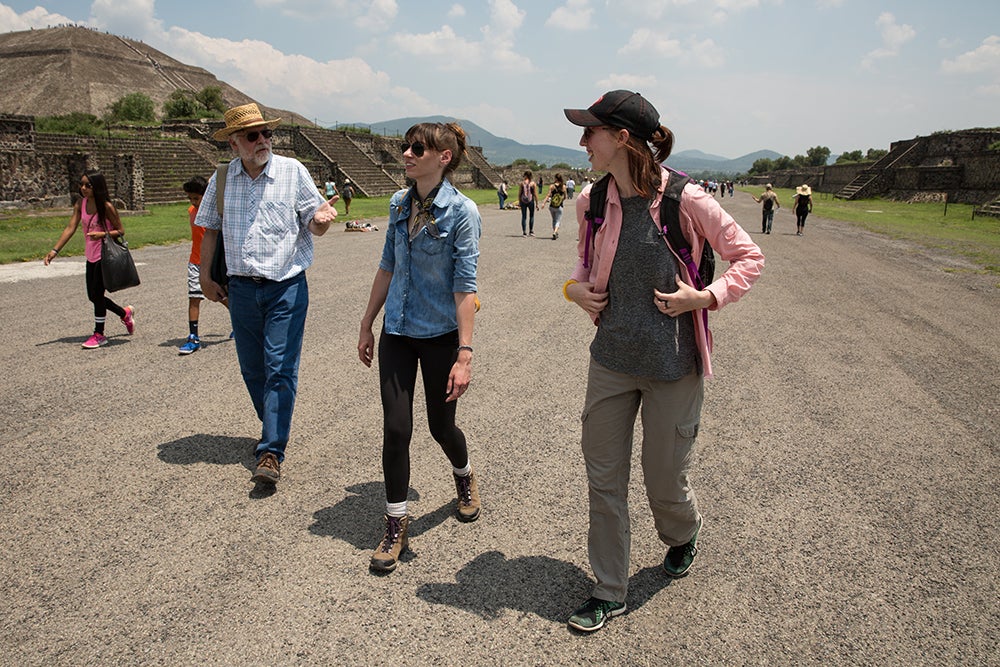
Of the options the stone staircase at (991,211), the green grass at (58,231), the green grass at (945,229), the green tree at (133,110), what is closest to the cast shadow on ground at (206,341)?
the green grass at (58,231)

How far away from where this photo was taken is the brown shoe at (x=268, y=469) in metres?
3.76

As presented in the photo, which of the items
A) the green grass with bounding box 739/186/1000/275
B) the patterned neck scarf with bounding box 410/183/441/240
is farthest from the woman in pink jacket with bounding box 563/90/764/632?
the green grass with bounding box 739/186/1000/275

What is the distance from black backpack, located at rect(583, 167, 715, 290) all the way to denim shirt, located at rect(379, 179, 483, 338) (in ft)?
2.24

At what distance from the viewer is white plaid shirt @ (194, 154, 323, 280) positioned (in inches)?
156

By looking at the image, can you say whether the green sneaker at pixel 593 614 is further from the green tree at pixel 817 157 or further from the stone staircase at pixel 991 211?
the green tree at pixel 817 157

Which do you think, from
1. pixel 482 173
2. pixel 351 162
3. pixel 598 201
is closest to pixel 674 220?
pixel 598 201

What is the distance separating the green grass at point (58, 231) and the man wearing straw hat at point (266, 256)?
11095mm

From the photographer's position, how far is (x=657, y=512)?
290 cm

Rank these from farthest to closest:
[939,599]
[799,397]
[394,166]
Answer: [394,166]
[799,397]
[939,599]

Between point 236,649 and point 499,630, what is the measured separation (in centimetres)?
103

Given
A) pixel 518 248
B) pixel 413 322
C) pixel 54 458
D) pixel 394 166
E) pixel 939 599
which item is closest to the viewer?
pixel 939 599

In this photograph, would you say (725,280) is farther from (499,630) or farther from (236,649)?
(236,649)

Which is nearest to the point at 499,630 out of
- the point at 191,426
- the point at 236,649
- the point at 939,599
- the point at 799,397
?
the point at 236,649

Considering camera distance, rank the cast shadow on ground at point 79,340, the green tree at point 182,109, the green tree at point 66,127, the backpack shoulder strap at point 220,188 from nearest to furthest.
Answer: the backpack shoulder strap at point 220,188 < the cast shadow on ground at point 79,340 < the green tree at point 66,127 < the green tree at point 182,109
